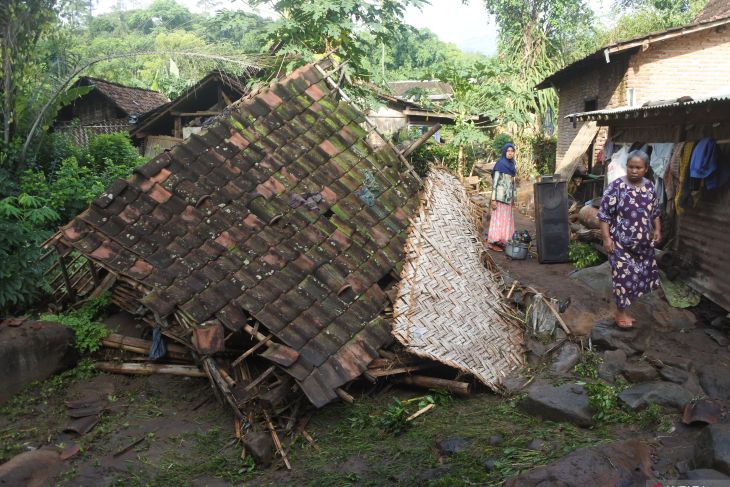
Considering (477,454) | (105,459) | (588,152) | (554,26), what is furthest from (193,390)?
(554,26)

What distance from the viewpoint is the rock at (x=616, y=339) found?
20.0 feet

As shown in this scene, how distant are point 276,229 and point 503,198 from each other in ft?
16.5

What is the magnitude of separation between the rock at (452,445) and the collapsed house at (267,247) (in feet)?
3.16

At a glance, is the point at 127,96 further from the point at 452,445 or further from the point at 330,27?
the point at 452,445

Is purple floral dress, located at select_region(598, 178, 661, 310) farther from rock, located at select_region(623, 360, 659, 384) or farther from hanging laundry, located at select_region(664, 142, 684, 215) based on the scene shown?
hanging laundry, located at select_region(664, 142, 684, 215)

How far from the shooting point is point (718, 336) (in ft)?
20.8

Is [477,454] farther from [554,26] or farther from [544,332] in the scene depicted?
[554,26]

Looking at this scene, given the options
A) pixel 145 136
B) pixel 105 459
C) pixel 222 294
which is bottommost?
pixel 105 459

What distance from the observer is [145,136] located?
18.9m

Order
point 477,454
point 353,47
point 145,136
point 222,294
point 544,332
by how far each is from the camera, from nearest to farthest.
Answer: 1. point 477,454
2. point 222,294
3. point 544,332
4. point 353,47
5. point 145,136

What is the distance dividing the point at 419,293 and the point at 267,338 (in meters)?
1.67

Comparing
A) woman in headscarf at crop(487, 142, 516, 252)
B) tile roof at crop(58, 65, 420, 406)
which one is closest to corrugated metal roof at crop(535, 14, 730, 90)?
woman in headscarf at crop(487, 142, 516, 252)

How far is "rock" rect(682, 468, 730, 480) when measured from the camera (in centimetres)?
358

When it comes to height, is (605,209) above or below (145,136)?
below
